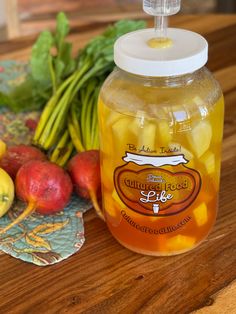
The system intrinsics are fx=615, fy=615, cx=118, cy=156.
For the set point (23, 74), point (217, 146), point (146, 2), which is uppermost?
point (146, 2)

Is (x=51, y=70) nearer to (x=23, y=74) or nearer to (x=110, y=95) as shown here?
(x=23, y=74)

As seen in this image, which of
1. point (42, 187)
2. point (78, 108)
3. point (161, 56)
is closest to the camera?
point (161, 56)

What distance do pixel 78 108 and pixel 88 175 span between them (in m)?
0.24

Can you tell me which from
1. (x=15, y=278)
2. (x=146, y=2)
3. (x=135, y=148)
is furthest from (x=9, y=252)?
(x=146, y=2)

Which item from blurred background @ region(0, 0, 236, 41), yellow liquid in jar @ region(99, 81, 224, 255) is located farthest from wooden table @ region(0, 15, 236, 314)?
blurred background @ region(0, 0, 236, 41)

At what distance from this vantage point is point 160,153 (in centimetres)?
65

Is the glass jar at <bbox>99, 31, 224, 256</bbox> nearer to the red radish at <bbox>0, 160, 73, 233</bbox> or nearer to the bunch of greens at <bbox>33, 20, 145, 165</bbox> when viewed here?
the red radish at <bbox>0, 160, 73, 233</bbox>

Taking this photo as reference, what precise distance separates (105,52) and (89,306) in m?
0.50

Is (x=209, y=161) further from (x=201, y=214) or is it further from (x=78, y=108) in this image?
(x=78, y=108)

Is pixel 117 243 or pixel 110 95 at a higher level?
pixel 110 95

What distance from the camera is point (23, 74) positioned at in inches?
46.7

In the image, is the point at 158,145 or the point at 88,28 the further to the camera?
the point at 88,28

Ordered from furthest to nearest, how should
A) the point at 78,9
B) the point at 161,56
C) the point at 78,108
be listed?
1. the point at 78,9
2. the point at 78,108
3. the point at 161,56

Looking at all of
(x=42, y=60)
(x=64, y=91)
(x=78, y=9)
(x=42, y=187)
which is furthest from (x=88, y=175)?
(x=78, y=9)
